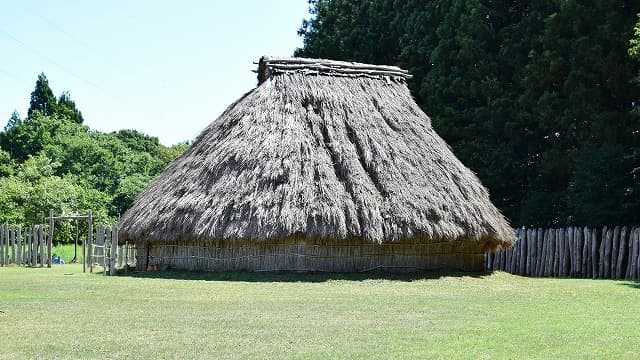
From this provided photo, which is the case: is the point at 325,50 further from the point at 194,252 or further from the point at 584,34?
the point at 194,252

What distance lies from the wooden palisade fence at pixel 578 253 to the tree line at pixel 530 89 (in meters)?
1.27

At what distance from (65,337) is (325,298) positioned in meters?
5.44

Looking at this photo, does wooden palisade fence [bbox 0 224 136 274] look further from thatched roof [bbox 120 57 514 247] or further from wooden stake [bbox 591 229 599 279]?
wooden stake [bbox 591 229 599 279]

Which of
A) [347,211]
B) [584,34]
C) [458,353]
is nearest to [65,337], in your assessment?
[458,353]

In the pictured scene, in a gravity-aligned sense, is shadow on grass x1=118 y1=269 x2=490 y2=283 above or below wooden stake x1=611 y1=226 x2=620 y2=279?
below

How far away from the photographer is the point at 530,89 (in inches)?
1034

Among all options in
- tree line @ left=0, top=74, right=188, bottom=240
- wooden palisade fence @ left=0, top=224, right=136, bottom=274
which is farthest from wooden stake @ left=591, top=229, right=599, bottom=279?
tree line @ left=0, top=74, right=188, bottom=240

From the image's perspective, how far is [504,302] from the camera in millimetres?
13281

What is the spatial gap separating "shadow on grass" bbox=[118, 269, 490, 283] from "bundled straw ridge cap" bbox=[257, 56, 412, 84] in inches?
218

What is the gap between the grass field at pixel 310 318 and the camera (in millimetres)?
8289

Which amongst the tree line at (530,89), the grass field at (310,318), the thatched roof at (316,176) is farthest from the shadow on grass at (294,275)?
the tree line at (530,89)

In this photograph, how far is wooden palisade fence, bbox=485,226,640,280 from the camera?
826 inches

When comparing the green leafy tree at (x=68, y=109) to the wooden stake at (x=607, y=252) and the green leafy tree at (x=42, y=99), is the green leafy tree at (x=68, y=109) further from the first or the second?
the wooden stake at (x=607, y=252)

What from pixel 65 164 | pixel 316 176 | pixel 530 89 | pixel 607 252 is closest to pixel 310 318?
pixel 316 176
